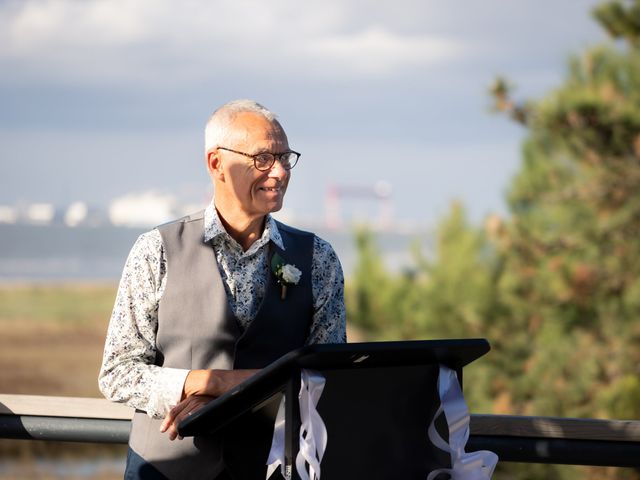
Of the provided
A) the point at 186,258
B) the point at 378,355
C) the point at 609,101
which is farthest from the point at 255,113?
the point at 609,101

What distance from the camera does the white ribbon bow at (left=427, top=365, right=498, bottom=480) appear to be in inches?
70.3

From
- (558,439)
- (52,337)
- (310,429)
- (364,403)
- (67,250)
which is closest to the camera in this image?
(310,429)

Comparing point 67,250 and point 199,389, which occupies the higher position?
point 67,250

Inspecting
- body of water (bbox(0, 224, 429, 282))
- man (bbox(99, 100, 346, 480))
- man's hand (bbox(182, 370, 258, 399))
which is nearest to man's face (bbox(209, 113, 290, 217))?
man (bbox(99, 100, 346, 480))

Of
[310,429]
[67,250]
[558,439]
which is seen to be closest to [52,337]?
[558,439]

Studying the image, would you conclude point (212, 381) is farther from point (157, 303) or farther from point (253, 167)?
point (253, 167)

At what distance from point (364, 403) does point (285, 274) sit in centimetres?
48

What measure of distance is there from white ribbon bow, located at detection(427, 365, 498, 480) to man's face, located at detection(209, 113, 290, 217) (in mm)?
533

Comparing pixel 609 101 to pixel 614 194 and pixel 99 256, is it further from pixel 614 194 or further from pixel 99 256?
pixel 99 256

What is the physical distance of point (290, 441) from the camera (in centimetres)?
164

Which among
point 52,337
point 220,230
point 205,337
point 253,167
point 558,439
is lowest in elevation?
point 558,439

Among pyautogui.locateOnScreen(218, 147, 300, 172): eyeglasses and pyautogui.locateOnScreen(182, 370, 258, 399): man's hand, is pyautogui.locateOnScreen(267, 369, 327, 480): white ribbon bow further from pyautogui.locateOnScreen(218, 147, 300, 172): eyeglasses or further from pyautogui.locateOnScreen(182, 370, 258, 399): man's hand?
pyautogui.locateOnScreen(218, 147, 300, 172): eyeglasses

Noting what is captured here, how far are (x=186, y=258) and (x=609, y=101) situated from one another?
5007 millimetres

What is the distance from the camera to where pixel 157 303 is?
2102 mm
